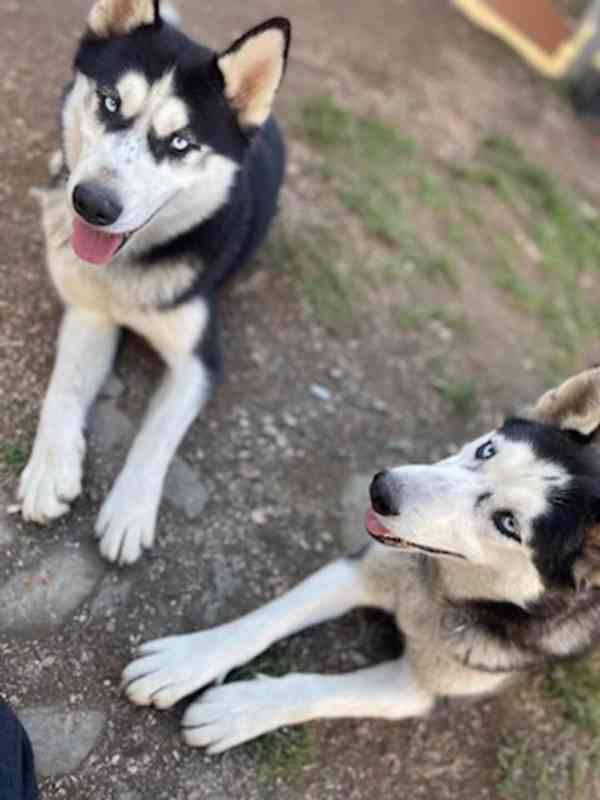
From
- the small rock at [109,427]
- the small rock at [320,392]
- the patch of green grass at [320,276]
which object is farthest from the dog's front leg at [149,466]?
the patch of green grass at [320,276]

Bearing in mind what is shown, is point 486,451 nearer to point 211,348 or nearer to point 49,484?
point 211,348

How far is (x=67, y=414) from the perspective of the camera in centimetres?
301

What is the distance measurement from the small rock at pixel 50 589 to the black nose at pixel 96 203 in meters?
1.08

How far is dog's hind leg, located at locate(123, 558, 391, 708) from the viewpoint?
2.68 m

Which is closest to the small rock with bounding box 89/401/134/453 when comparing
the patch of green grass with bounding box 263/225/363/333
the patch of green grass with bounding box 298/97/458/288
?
the patch of green grass with bounding box 263/225/363/333

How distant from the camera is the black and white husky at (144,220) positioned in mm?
2674

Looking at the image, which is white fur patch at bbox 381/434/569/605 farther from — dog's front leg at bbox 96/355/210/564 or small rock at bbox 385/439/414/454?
small rock at bbox 385/439/414/454

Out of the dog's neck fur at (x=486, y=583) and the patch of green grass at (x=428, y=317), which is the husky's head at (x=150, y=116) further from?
the patch of green grass at (x=428, y=317)

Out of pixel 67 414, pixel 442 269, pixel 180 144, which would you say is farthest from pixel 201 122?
pixel 442 269

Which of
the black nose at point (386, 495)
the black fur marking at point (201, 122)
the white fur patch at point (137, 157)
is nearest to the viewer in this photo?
the black nose at point (386, 495)

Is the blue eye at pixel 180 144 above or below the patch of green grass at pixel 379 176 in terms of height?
above

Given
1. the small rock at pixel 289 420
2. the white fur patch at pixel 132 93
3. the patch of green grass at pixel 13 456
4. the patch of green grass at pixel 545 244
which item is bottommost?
the patch of green grass at pixel 13 456

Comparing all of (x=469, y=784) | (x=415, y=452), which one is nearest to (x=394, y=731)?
(x=469, y=784)

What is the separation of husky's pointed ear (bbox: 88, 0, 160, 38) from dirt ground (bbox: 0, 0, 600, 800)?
104 cm
